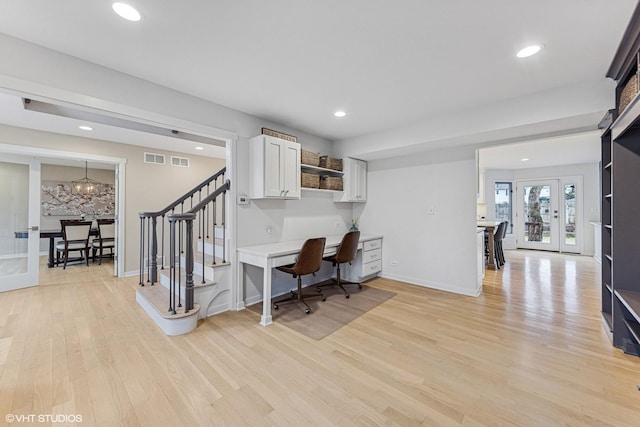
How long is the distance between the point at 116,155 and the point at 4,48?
3.14 meters

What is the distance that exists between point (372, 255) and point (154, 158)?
4.52 metres

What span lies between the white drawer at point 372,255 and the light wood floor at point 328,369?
42.8 inches

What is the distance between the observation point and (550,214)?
25.2ft

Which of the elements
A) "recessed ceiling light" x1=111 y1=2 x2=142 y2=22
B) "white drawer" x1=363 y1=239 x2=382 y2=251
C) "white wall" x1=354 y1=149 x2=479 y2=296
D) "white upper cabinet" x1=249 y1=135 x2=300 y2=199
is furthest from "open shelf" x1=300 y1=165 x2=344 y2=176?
"recessed ceiling light" x1=111 y1=2 x2=142 y2=22

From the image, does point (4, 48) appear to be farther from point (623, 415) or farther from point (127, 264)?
point (623, 415)

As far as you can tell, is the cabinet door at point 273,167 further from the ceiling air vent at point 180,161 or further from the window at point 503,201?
the window at point 503,201

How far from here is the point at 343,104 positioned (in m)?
3.15

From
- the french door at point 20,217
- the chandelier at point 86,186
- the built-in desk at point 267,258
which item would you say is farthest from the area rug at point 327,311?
the chandelier at point 86,186

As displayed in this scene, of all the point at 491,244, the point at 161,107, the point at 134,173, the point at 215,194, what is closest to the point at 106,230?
the point at 134,173

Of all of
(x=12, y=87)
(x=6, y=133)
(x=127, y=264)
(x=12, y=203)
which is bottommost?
(x=127, y=264)

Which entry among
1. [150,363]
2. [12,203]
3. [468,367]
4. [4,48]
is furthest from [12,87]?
[468,367]

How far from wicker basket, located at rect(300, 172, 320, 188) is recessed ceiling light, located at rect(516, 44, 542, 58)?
265 centimetres

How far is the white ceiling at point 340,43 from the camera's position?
165cm

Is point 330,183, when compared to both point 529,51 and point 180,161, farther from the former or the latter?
point 180,161
